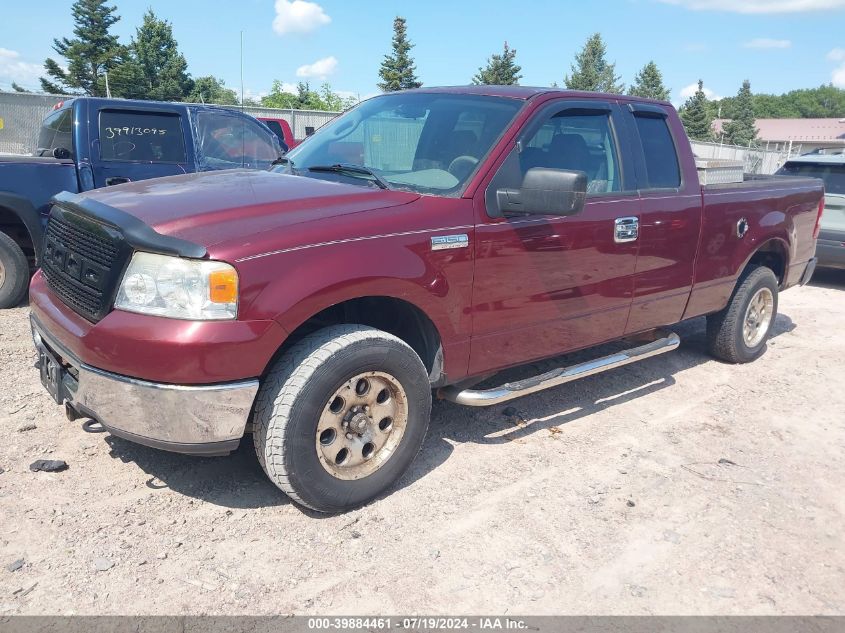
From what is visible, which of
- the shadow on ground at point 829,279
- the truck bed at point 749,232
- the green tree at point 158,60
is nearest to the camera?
the truck bed at point 749,232

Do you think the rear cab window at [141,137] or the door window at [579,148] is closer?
the door window at [579,148]

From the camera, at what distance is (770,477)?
148 inches

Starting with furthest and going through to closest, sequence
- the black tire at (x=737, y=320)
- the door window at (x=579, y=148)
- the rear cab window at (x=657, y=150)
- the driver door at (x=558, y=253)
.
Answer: the black tire at (x=737, y=320) < the rear cab window at (x=657, y=150) < the door window at (x=579, y=148) < the driver door at (x=558, y=253)

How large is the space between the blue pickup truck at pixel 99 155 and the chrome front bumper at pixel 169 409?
373 centimetres

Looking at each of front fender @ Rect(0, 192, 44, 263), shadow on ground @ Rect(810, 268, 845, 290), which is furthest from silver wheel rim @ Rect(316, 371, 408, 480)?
shadow on ground @ Rect(810, 268, 845, 290)

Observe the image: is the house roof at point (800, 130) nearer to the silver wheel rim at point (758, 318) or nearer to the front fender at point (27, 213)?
the silver wheel rim at point (758, 318)

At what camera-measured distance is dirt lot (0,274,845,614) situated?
2.63 meters

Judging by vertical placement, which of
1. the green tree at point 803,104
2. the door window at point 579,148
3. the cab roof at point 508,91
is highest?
the green tree at point 803,104

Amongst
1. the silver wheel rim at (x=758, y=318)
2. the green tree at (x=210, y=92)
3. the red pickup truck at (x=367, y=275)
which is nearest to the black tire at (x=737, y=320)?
the silver wheel rim at (x=758, y=318)

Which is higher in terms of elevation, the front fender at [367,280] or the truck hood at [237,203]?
the truck hood at [237,203]

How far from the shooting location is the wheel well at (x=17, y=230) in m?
6.02

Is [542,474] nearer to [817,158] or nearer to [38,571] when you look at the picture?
[38,571]

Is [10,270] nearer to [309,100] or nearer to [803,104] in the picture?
[309,100]

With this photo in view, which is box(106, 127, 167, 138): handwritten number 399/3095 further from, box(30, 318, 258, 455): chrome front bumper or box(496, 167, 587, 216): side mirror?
box(496, 167, 587, 216): side mirror
